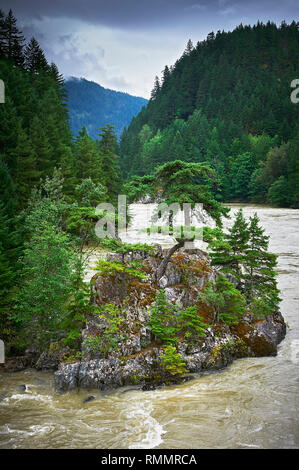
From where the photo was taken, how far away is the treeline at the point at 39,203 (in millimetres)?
14875

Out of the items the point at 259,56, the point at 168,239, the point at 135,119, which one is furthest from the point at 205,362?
the point at 259,56

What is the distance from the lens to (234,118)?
111 meters

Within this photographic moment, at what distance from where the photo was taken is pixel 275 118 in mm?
100938

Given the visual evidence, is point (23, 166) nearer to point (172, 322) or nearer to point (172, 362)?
point (172, 322)

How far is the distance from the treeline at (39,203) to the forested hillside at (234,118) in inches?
400

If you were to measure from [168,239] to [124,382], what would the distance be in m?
27.3

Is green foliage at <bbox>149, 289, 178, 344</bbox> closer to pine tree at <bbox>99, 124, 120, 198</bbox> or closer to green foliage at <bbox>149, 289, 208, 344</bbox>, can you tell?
green foliage at <bbox>149, 289, 208, 344</bbox>

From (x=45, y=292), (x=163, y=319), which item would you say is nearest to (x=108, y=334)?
(x=163, y=319)

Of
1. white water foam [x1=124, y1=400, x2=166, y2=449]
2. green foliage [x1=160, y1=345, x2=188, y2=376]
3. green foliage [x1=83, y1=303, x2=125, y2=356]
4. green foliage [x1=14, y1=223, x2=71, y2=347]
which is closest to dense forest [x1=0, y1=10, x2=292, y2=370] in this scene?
green foliage [x1=14, y1=223, x2=71, y2=347]

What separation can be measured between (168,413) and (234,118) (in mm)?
112143

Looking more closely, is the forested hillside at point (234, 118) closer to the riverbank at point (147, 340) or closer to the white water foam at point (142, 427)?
the riverbank at point (147, 340)

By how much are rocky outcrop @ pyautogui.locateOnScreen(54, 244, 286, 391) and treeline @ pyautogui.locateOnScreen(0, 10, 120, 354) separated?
150 cm

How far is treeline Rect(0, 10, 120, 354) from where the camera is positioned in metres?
14.9
